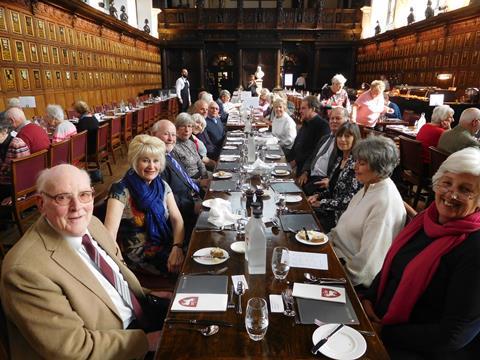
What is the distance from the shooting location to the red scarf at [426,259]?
143 centimetres

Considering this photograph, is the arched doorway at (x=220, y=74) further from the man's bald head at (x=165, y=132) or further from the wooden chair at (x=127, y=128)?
the man's bald head at (x=165, y=132)

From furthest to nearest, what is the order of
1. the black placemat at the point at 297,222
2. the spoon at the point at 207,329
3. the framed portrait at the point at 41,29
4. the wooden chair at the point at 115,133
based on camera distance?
the framed portrait at the point at 41,29 < the wooden chair at the point at 115,133 < the black placemat at the point at 297,222 < the spoon at the point at 207,329

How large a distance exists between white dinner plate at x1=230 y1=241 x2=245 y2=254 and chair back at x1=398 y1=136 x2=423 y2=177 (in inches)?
126

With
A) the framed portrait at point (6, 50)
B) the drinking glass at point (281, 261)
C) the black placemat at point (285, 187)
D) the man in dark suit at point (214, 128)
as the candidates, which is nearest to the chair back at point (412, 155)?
the black placemat at point (285, 187)

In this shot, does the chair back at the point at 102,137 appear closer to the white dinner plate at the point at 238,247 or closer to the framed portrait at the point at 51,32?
the framed portrait at the point at 51,32

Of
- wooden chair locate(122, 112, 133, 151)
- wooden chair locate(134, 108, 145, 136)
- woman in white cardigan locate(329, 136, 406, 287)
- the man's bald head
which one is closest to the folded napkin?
the man's bald head

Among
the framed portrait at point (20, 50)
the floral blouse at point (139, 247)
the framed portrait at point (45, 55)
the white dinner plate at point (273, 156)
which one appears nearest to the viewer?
the floral blouse at point (139, 247)

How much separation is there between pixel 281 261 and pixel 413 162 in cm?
357

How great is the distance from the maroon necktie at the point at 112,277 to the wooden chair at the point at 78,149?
9.74 ft

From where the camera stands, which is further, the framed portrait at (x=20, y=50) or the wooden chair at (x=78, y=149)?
the framed portrait at (x=20, y=50)

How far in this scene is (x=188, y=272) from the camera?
1689 mm

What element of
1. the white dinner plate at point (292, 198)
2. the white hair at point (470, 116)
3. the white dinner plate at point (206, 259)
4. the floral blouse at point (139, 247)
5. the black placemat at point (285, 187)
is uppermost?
the white hair at point (470, 116)

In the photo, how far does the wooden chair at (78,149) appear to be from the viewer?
4219mm

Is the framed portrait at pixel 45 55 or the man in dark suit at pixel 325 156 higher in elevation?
the framed portrait at pixel 45 55
